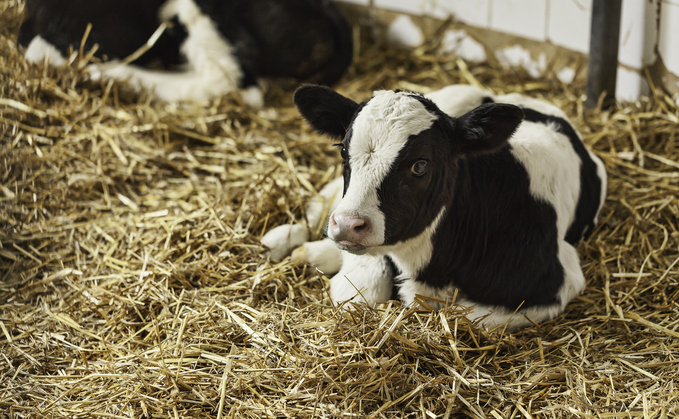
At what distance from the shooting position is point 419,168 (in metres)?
2.64

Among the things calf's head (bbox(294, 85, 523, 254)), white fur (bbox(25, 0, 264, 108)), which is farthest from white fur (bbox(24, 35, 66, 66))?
calf's head (bbox(294, 85, 523, 254))

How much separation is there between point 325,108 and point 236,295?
3.56ft

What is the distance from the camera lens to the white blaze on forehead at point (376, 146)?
255cm

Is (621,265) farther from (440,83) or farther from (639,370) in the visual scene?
(440,83)

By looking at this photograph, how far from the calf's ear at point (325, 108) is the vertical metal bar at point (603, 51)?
2.53 meters

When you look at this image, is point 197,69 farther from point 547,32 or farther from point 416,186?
point 416,186

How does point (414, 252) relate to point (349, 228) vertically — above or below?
below

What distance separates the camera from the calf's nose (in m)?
2.48

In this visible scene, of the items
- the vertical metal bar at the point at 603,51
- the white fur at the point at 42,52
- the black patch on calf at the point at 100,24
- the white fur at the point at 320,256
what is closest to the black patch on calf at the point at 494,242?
the white fur at the point at 320,256

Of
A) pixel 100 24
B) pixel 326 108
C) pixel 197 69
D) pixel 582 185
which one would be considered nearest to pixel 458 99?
pixel 582 185

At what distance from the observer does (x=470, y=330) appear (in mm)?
2871

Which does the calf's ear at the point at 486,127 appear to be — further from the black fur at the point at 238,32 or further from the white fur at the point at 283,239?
the black fur at the point at 238,32

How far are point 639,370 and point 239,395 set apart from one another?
1.71m

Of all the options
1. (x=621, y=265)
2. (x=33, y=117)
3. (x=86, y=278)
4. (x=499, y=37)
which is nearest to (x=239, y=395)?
(x=86, y=278)
